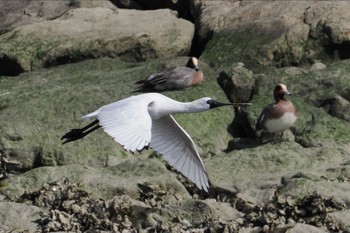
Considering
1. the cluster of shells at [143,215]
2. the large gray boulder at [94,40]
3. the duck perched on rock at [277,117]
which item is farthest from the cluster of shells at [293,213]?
the large gray boulder at [94,40]

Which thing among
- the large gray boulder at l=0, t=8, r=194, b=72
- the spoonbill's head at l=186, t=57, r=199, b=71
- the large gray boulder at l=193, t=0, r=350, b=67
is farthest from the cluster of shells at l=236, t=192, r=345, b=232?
the large gray boulder at l=0, t=8, r=194, b=72

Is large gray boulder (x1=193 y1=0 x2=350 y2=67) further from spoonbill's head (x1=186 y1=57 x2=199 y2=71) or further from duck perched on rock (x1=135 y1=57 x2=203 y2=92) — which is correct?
duck perched on rock (x1=135 y1=57 x2=203 y2=92)

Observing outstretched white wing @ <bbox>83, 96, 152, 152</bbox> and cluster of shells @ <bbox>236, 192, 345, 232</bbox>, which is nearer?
outstretched white wing @ <bbox>83, 96, 152, 152</bbox>

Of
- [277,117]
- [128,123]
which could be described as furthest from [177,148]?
[277,117]

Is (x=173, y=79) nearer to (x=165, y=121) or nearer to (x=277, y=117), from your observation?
(x=277, y=117)

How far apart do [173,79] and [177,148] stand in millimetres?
4138

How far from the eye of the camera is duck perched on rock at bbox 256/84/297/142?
14.2m

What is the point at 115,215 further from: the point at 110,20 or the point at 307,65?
the point at 110,20

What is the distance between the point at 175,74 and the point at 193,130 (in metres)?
1.70

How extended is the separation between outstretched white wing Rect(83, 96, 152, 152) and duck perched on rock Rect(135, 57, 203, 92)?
4254 mm

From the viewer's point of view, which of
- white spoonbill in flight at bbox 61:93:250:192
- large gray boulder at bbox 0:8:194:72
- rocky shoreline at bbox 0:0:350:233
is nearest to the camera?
white spoonbill in flight at bbox 61:93:250:192

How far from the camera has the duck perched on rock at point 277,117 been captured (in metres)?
14.2

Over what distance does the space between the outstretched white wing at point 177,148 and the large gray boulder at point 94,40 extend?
18.9 ft

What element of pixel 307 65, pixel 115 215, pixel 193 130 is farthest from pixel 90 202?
pixel 307 65
